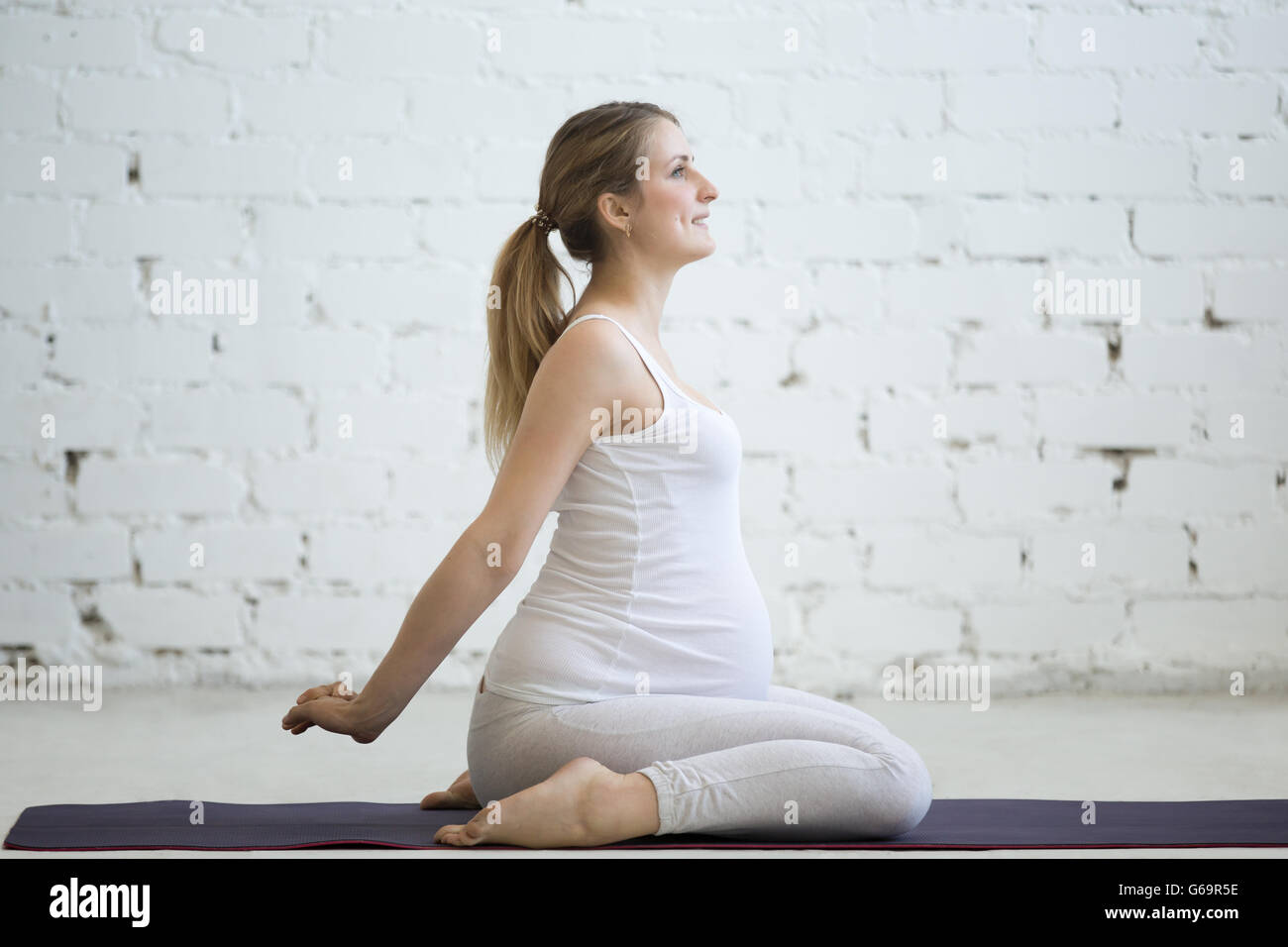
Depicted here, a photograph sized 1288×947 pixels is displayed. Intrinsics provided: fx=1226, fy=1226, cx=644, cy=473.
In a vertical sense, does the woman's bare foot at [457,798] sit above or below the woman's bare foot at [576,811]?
below

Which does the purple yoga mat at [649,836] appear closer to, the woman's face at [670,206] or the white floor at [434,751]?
the white floor at [434,751]

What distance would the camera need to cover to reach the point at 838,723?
58.7 inches

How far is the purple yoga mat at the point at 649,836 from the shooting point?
1.47 metres

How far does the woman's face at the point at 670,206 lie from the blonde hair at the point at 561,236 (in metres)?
0.02

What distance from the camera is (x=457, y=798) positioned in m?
1.73

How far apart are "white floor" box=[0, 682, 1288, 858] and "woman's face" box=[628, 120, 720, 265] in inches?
32.8

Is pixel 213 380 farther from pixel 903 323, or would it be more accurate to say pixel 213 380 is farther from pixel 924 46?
pixel 924 46

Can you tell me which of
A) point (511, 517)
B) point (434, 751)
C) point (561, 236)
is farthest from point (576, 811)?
point (434, 751)

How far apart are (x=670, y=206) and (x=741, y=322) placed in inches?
51.1

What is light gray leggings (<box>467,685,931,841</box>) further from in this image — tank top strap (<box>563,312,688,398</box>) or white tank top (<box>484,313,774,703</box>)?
tank top strap (<box>563,312,688,398</box>)

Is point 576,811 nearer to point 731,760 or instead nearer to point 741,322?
point 731,760

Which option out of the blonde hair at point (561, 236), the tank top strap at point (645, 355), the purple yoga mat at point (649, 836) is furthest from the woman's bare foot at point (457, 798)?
the tank top strap at point (645, 355)
